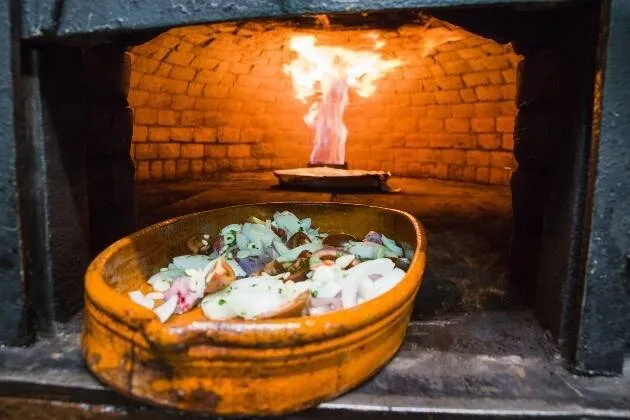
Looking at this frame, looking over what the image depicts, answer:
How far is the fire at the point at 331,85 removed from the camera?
17.0 feet

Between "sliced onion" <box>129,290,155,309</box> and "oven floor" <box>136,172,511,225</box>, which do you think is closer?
"sliced onion" <box>129,290,155,309</box>

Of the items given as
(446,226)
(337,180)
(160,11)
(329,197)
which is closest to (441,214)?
(446,226)

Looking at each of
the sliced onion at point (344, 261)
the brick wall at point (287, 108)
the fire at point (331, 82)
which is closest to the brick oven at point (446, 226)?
the sliced onion at point (344, 261)

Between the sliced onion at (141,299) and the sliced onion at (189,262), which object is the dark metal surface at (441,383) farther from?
the sliced onion at (189,262)

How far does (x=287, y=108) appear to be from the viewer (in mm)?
6512

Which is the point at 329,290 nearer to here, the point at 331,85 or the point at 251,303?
the point at 251,303

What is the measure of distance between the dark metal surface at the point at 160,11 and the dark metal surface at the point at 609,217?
185mm

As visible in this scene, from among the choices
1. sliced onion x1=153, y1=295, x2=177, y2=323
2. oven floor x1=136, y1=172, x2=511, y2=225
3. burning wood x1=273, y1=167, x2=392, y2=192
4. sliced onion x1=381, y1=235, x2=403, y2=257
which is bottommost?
oven floor x1=136, y1=172, x2=511, y2=225

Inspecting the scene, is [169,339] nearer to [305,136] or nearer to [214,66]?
[214,66]

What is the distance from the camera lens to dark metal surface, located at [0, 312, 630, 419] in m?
1.12

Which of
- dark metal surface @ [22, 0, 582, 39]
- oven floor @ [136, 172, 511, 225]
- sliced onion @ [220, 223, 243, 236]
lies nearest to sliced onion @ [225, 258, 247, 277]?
sliced onion @ [220, 223, 243, 236]

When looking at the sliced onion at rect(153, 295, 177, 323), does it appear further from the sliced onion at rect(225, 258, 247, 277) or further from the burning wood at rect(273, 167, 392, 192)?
the burning wood at rect(273, 167, 392, 192)

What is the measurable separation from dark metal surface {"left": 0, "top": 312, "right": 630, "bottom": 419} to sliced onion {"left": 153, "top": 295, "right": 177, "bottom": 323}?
0.23 meters

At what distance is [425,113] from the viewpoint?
5.91 metres
